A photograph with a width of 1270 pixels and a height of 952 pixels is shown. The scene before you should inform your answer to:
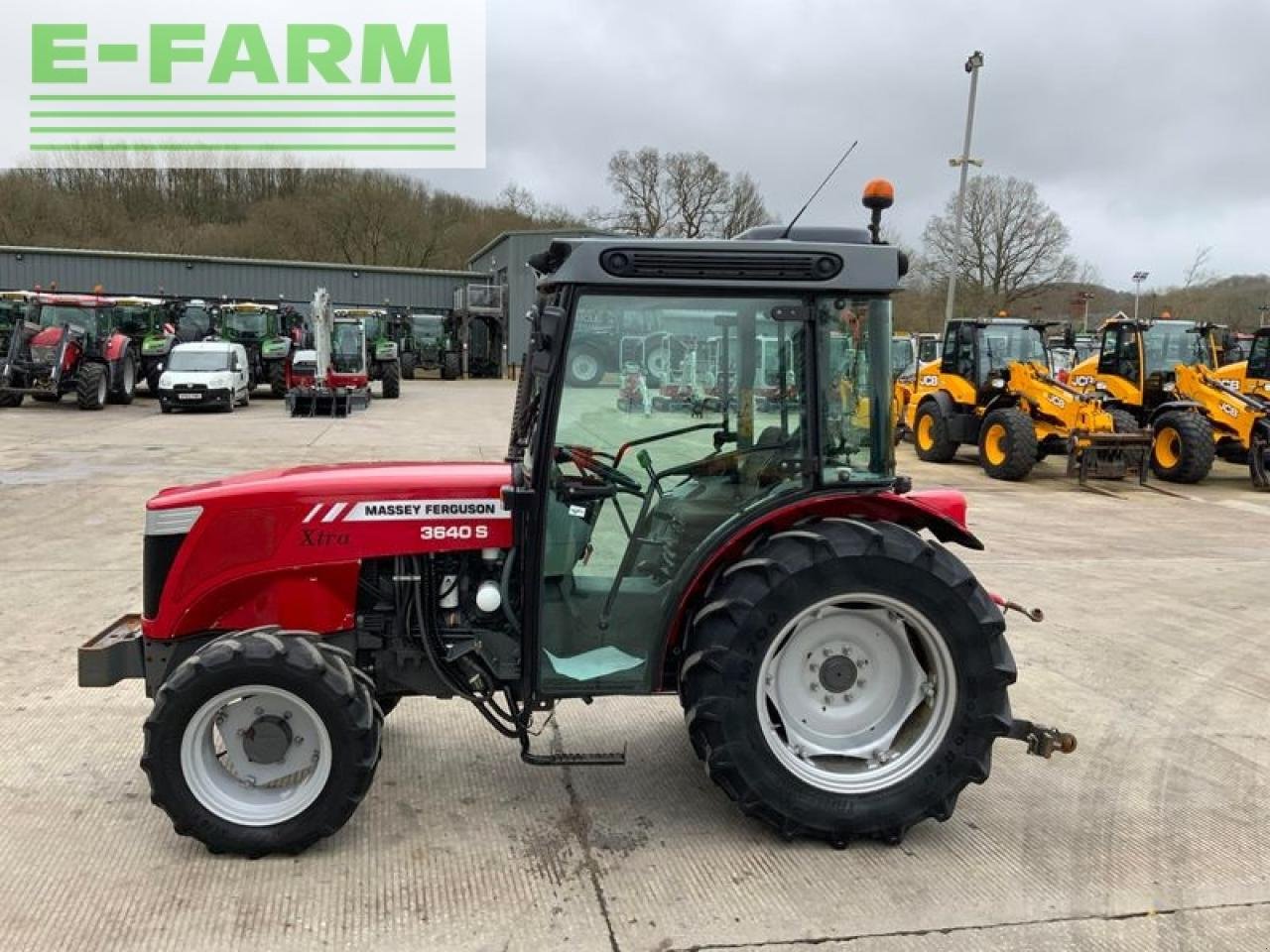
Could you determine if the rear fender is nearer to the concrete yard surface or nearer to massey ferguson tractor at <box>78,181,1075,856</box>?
massey ferguson tractor at <box>78,181,1075,856</box>

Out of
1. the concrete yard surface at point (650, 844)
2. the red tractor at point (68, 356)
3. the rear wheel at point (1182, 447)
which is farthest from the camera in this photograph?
the red tractor at point (68, 356)

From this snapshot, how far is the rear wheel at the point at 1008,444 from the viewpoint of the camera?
13141mm

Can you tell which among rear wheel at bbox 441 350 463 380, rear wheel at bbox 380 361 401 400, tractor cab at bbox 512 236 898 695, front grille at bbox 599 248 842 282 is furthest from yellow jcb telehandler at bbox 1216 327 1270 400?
rear wheel at bbox 441 350 463 380

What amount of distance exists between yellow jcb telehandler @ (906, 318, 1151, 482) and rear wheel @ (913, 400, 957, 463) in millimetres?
16

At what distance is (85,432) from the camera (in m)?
16.2

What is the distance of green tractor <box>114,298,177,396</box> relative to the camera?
2377cm

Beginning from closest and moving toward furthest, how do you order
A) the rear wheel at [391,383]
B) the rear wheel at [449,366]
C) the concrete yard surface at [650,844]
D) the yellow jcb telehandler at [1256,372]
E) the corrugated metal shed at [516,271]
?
the concrete yard surface at [650,844] → the yellow jcb telehandler at [1256,372] → the rear wheel at [391,383] → the rear wheel at [449,366] → the corrugated metal shed at [516,271]

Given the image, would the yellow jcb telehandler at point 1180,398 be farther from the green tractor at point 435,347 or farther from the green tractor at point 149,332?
the green tractor at point 435,347

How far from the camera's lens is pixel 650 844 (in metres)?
3.23

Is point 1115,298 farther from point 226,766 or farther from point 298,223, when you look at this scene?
point 226,766

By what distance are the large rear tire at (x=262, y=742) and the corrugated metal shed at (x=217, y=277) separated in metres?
41.3

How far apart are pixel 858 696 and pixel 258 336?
26.4 metres

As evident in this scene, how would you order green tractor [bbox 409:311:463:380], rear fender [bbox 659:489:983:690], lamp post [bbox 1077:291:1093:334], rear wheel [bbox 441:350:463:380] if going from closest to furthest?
rear fender [bbox 659:489:983:690]
lamp post [bbox 1077:291:1093:334]
green tractor [bbox 409:311:463:380]
rear wheel [bbox 441:350:463:380]

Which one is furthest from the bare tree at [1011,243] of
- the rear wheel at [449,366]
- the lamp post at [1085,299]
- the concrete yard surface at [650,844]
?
the concrete yard surface at [650,844]
